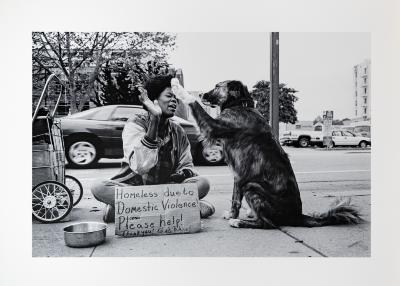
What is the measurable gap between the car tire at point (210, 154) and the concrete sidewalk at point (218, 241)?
0.71 feet

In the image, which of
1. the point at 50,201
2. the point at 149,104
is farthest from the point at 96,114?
the point at 50,201

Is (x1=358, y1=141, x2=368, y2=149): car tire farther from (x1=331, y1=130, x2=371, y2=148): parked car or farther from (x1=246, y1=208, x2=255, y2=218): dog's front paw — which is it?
(x1=246, y1=208, x2=255, y2=218): dog's front paw

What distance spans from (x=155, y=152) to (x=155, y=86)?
2.01 ft

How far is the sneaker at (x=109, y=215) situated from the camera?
4.37m

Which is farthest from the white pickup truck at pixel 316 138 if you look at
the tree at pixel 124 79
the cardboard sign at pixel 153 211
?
the tree at pixel 124 79

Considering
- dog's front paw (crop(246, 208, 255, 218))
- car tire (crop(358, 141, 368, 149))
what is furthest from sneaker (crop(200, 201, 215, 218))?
car tire (crop(358, 141, 368, 149))

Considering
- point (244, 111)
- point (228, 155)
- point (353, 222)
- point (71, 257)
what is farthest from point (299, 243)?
point (71, 257)

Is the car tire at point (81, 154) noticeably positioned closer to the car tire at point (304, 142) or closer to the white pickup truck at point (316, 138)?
the white pickup truck at point (316, 138)

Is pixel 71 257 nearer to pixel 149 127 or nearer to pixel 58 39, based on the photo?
pixel 149 127

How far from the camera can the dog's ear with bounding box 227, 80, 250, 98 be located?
442 cm

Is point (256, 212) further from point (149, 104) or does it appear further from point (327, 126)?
point (149, 104)
